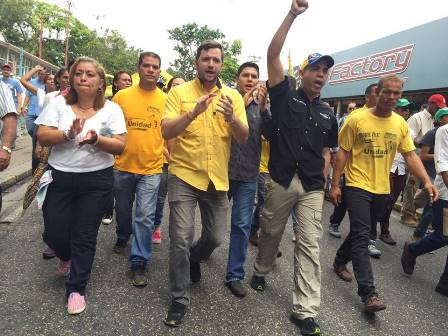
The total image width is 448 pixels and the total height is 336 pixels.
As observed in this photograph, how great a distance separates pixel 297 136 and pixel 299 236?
80 cm

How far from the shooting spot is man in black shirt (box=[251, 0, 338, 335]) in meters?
3.02

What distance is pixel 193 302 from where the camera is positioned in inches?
124

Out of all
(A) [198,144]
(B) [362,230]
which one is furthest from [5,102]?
(B) [362,230]

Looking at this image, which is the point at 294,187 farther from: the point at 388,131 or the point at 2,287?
the point at 2,287

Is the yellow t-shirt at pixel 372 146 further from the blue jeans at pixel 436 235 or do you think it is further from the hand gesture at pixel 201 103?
the hand gesture at pixel 201 103

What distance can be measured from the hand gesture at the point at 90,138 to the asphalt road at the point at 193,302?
1230mm

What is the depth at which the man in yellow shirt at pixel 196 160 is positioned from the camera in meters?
2.87

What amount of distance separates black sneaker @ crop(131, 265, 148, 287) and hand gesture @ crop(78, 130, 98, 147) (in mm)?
1273

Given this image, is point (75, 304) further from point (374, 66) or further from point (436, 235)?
point (374, 66)

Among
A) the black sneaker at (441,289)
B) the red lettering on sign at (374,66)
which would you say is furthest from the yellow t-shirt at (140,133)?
the red lettering on sign at (374,66)

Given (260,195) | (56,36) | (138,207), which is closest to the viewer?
(138,207)

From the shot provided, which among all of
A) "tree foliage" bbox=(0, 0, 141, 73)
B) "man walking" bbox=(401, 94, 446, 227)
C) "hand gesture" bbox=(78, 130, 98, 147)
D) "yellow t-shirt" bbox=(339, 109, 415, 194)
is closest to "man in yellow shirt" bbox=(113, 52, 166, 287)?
"hand gesture" bbox=(78, 130, 98, 147)

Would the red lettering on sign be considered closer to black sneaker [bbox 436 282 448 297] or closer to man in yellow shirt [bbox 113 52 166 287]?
black sneaker [bbox 436 282 448 297]

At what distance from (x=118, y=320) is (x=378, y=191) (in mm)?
2499
